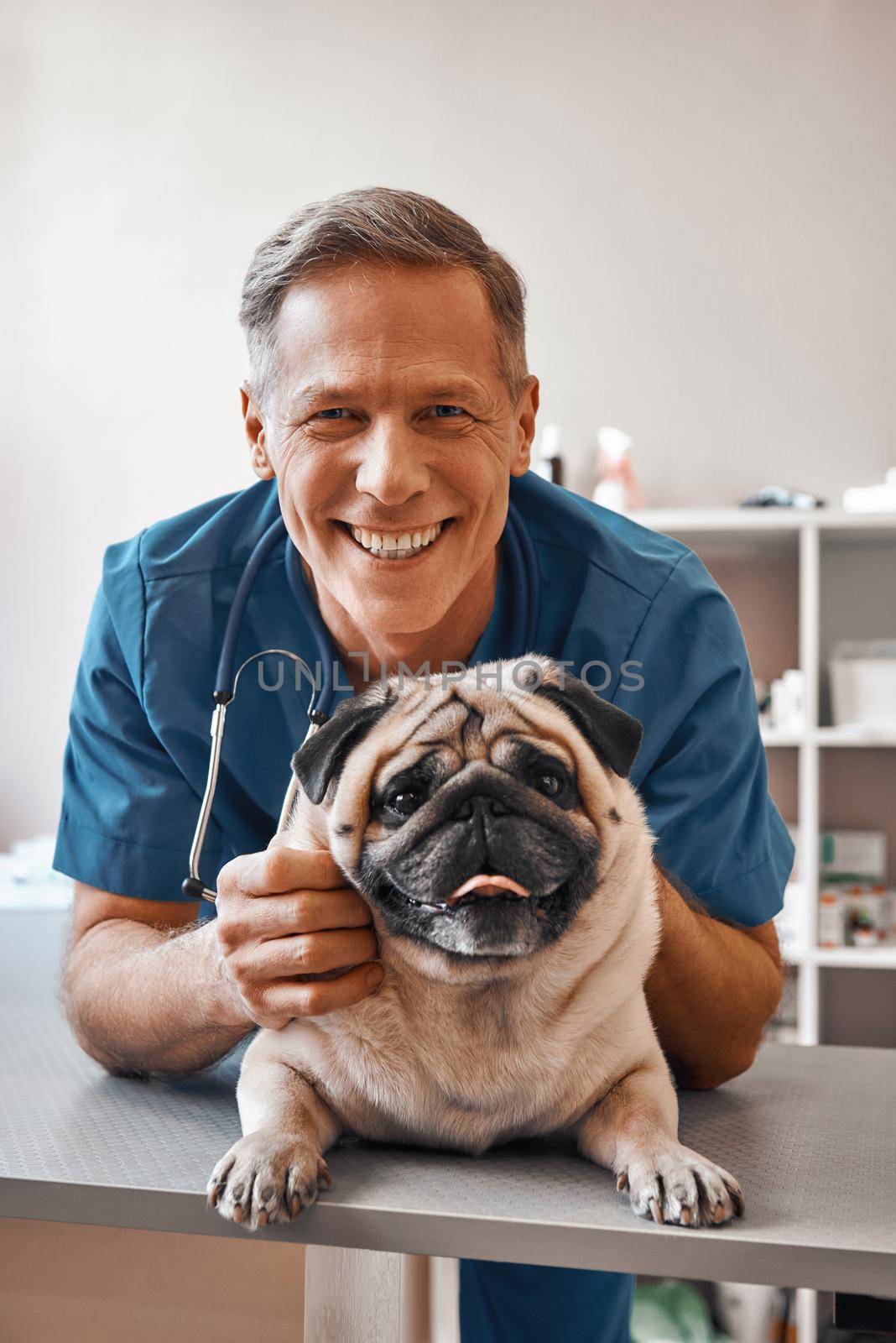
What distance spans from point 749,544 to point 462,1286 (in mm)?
2316

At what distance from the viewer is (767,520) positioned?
2967mm

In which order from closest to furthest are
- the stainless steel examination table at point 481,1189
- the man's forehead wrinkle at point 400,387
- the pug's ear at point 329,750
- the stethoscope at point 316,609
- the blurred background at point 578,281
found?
1. the stainless steel examination table at point 481,1189
2. the pug's ear at point 329,750
3. the man's forehead wrinkle at point 400,387
4. the stethoscope at point 316,609
5. the blurred background at point 578,281

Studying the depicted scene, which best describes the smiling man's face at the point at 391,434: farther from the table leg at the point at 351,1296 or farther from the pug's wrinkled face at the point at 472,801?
the table leg at the point at 351,1296

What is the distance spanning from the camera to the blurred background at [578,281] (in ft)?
10.6

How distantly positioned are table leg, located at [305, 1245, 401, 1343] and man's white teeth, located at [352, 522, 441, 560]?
0.57 metres

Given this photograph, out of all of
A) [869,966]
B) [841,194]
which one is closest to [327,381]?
[869,966]

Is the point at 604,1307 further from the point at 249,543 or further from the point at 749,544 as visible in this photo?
the point at 749,544

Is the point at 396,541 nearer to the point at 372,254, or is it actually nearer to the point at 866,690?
the point at 372,254

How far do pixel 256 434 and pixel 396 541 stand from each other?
248 millimetres

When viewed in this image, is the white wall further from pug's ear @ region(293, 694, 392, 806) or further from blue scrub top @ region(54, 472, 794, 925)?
pug's ear @ region(293, 694, 392, 806)

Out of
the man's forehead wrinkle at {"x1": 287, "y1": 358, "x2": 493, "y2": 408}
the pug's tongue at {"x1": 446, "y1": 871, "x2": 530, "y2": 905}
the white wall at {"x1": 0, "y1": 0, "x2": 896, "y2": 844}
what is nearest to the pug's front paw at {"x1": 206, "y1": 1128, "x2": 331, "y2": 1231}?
the pug's tongue at {"x1": 446, "y1": 871, "x2": 530, "y2": 905}

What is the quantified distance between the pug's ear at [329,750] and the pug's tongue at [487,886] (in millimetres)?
138

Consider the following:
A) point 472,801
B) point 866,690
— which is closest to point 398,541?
point 472,801

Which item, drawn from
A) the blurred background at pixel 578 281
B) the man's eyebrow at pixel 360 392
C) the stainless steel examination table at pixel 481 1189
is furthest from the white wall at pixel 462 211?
the stainless steel examination table at pixel 481 1189
